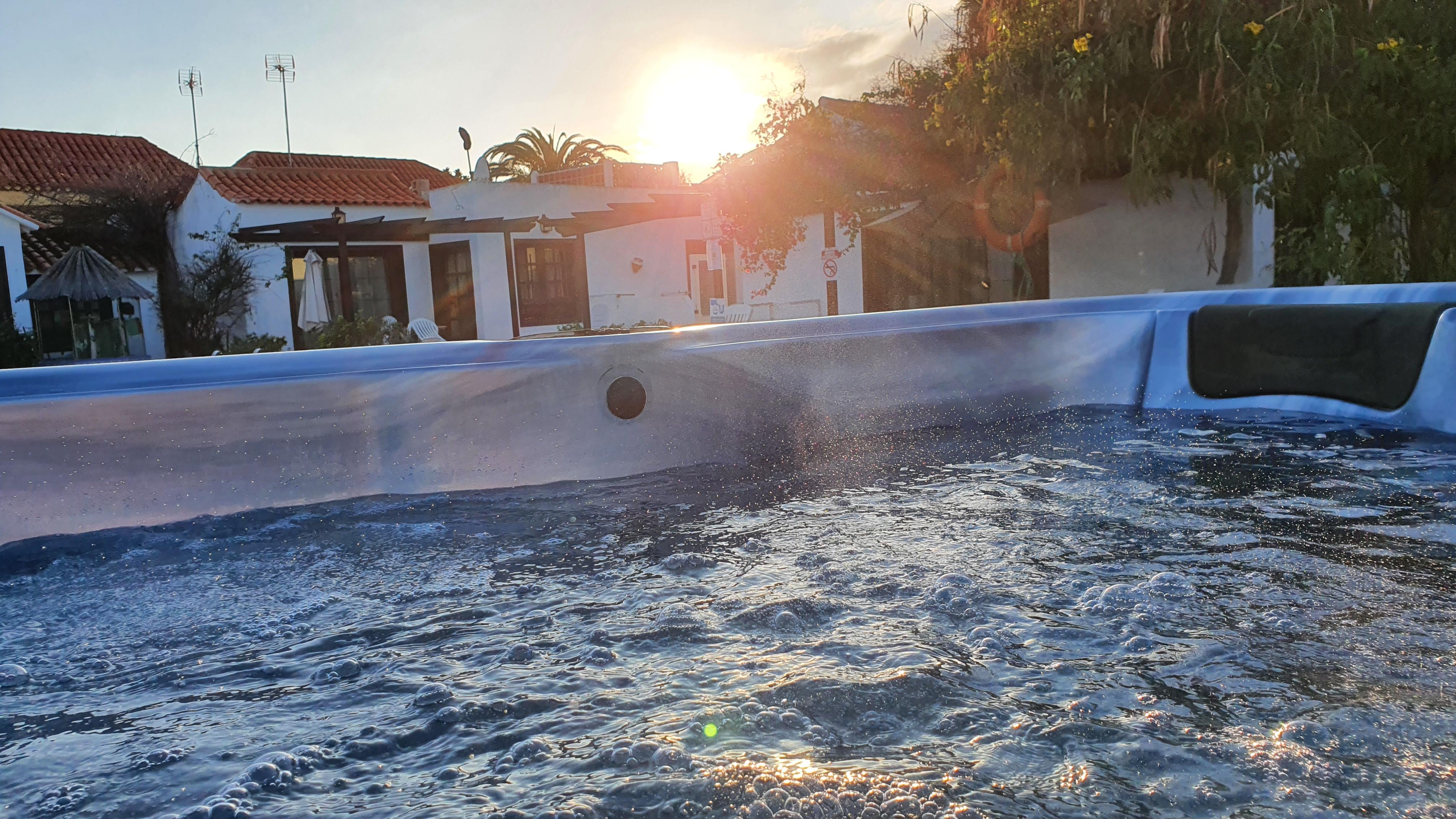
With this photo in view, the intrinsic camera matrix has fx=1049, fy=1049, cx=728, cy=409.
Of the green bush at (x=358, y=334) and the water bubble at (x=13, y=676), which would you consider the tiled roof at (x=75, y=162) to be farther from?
the water bubble at (x=13, y=676)

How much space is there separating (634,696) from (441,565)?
781mm

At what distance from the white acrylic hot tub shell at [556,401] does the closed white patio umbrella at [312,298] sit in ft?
40.3

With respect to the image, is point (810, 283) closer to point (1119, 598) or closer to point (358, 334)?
point (358, 334)

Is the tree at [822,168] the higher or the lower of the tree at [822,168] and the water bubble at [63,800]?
the higher

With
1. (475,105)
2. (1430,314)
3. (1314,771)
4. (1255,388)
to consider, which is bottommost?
(1314,771)

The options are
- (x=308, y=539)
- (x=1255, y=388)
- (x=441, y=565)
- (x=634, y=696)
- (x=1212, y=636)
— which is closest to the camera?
(x=634, y=696)

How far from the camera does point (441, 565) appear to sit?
2.04 meters

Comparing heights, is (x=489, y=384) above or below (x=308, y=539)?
above

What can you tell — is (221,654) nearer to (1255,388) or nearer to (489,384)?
(489,384)

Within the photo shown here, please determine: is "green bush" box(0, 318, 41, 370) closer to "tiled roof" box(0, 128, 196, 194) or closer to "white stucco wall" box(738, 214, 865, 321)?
"tiled roof" box(0, 128, 196, 194)

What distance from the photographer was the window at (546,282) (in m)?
17.5

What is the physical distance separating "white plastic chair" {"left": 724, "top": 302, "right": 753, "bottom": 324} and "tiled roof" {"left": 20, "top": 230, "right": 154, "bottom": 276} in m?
9.07

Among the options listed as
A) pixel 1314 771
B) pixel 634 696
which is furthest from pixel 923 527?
pixel 1314 771

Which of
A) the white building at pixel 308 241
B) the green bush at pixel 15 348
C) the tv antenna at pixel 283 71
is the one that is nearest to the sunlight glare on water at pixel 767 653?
the white building at pixel 308 241
